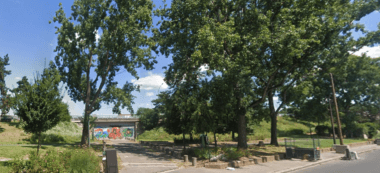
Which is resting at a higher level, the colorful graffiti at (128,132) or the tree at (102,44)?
the tree at (102,44)

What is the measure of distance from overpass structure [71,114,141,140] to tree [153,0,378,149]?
1416 inches

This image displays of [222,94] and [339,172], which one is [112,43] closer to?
[222,94]

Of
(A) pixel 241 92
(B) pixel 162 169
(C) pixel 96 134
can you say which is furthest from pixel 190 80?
(C) pixel 96 134

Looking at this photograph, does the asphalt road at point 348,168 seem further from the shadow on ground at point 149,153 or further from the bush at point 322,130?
the bush at point 322,130

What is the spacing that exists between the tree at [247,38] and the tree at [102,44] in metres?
3.56

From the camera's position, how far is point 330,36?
18156mm

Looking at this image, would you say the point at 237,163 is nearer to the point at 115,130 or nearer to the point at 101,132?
the point at 115,130

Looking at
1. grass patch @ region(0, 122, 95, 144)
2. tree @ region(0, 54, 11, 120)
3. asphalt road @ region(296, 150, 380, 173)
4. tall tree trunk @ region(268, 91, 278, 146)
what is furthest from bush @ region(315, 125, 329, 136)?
tree @ region(0, 54, 11, 120)

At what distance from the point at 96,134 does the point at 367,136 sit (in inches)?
2180

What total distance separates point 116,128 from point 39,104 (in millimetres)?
41071

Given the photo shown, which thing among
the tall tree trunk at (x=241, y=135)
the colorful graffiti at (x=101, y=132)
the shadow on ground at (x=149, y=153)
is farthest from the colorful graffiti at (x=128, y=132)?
the tall tree trunk at (x=241, y=135)

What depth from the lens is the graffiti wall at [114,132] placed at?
51466 millimetres

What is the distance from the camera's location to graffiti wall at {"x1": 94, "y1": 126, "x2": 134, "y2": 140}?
51.5 meters

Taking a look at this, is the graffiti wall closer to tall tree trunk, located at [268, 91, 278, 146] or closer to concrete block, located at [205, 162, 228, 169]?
tall tree trunk, located at [268, 91, 278, 146]
